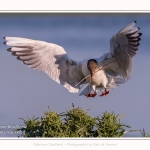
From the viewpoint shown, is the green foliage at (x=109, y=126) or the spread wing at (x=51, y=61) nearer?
the green foliage at (x=109, y=126)

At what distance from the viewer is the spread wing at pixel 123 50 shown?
4.83 m

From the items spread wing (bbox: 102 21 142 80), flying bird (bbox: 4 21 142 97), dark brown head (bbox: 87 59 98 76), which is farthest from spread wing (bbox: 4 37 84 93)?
spread wing (bbox: 102 21 142 80)

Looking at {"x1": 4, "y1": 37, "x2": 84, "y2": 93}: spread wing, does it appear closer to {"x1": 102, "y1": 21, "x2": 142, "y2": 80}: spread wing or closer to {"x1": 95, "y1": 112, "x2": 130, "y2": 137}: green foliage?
{"x1": 102, "y1": 21, "x2": 142, "y2": 80}: spread wing

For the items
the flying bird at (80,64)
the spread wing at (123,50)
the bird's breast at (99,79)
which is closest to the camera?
the spread wing at (123,50)

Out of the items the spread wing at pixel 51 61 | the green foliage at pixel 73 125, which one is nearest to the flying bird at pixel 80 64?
the spread wing at pixel 51 61

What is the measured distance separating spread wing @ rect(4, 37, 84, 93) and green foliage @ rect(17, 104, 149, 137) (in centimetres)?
162

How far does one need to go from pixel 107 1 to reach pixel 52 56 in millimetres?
1126

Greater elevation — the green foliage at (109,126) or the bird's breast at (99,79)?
the bird's breast at (99,79)

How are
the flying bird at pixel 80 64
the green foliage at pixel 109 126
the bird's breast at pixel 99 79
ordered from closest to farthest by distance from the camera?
the green foliage at pixel 109 126 → the flying bird at pixel 80 64 → the bird's breast at pixel 99 79

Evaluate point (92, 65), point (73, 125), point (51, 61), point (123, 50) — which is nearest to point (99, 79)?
point (92, 65)

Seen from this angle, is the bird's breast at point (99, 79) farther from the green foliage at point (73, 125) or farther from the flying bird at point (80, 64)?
the green foliage at point (73, 125)

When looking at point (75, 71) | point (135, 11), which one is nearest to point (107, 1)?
point (135, 11)

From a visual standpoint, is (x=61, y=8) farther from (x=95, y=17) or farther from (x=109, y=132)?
(x=109, y=132)

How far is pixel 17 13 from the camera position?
4.42 metres
